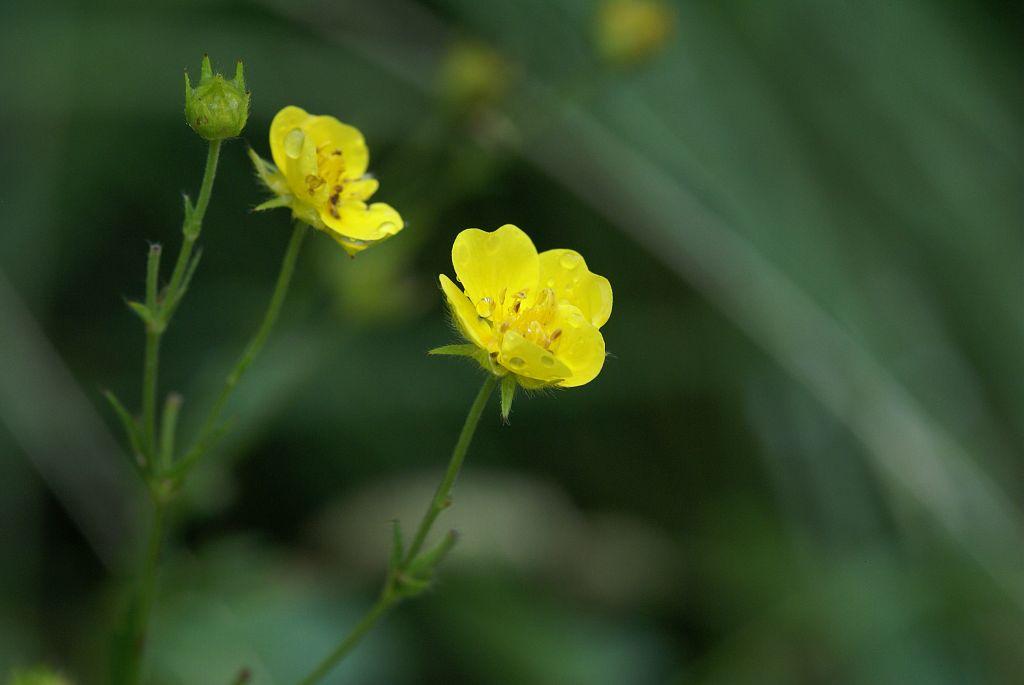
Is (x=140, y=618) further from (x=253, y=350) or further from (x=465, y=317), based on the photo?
(x=465, y=317)

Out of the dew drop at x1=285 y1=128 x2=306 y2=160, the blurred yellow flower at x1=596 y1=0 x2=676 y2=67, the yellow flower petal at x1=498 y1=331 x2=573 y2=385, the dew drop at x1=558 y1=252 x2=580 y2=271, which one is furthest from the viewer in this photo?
the blurred yellow flower at x1=596 y1=0 x2=676 y2=67

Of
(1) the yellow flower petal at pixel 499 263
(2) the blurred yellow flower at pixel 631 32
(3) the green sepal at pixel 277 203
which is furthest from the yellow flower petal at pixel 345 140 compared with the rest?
(2) the blurred yellow flower at pixel 631 32

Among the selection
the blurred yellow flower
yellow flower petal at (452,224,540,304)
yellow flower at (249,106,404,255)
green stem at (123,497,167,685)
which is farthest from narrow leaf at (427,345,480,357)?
the blurred yellow flower

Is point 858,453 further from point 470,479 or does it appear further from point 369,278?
point 369,278

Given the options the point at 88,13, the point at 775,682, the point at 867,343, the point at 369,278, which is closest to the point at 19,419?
the point at 369,278

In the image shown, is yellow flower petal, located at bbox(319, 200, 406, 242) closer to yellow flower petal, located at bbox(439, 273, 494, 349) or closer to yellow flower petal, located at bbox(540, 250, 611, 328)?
yellow flower petal, located at bbox(439, 273, 494, 349)

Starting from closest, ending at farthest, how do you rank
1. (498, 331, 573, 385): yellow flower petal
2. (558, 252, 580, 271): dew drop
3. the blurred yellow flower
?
(498, 331, 573, 385): yellow flower petal, (558, 252, 580, 271): dew drop, the blurred yellow flower
